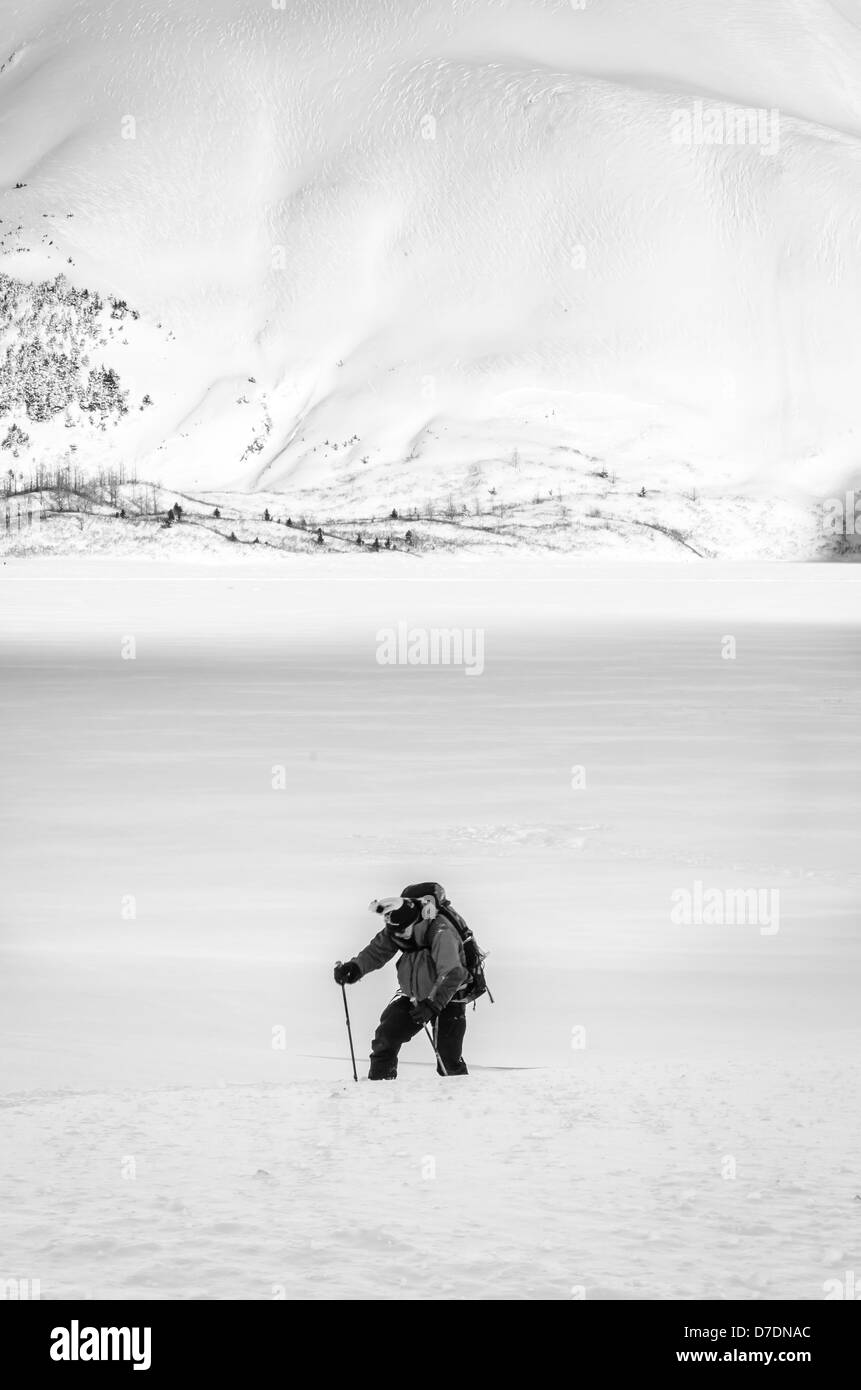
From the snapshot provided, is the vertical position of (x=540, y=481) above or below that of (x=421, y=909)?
above

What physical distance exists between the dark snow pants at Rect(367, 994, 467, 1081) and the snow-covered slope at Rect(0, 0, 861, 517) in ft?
314

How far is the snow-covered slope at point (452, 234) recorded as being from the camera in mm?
122438

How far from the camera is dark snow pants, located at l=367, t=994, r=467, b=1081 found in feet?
26.3

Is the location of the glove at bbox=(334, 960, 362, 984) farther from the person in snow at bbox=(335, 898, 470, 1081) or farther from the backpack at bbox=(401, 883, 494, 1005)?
the backpack at bbox=(401, 883, 494, 1005)

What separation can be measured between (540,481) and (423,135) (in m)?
50.2

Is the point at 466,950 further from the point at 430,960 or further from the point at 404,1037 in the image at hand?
the point at 404,1037

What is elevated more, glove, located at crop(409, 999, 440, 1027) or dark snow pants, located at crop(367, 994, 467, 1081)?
glove, located at crop(409, 999, 440, 1027)

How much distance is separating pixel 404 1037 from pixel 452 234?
135611 millimetres

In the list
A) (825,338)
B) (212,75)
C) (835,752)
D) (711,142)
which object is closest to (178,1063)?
(835,752)

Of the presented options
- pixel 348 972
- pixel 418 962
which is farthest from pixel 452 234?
pixel 348 972

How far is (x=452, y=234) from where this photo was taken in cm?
14000

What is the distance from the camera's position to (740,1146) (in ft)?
24.0

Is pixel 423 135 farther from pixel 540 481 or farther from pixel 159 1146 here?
pixel 159 1146

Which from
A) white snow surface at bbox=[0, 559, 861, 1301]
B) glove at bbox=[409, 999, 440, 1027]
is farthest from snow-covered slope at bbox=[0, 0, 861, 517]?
glove at bbox=[409, 999, 440, 1027]
